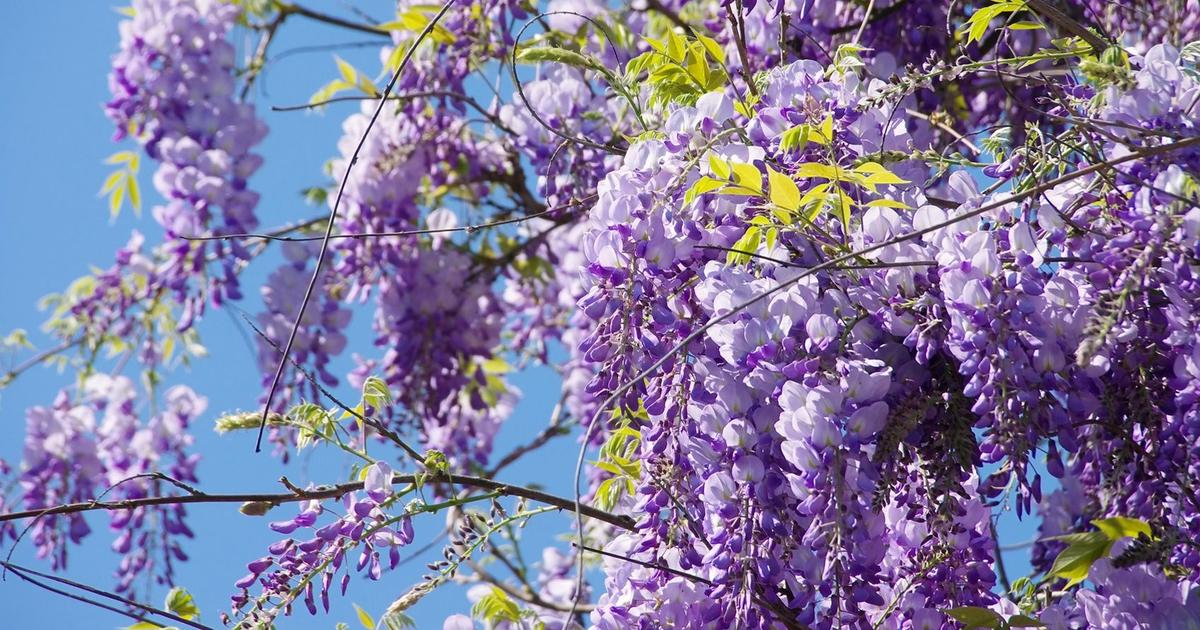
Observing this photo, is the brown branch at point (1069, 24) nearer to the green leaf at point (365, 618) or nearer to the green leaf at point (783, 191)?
the green leaf at point (783, 191)

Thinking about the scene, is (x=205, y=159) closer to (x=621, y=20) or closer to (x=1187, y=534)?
(x=621, y=20)

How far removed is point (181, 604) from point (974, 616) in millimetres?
782

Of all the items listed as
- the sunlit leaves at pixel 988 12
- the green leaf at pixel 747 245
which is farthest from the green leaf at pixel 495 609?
the sunlit leaves at pixel 988 12

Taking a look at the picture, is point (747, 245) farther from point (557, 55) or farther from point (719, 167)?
point (557, 55)

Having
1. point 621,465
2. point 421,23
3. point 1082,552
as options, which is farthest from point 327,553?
point 421,23

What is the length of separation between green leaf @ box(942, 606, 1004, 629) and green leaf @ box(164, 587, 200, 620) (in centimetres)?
75

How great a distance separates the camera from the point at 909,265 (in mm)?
1034

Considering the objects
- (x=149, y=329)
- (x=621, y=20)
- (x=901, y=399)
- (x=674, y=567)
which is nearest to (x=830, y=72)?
(x=901, y=399)

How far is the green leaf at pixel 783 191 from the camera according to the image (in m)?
1.03

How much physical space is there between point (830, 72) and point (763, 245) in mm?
238

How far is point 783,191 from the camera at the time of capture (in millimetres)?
1047

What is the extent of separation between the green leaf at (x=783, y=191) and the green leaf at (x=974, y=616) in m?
0.36

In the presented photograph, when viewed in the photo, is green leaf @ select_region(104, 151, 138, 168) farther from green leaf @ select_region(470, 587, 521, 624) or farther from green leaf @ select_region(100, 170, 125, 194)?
green leaf @ select_region(470, 587, 521, 624)

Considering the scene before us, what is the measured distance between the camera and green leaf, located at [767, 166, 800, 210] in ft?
3.39
